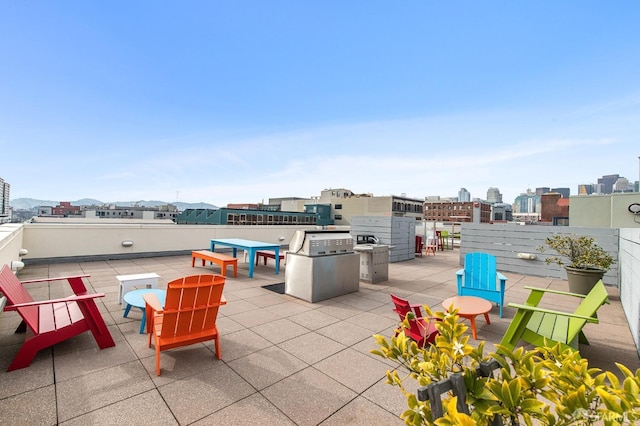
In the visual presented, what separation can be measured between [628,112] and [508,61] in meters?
3.94

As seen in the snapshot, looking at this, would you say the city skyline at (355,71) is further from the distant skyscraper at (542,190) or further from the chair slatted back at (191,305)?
the distant skyscraper at (542,190)

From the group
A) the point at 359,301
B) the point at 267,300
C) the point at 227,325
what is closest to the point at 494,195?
the point at 359,301

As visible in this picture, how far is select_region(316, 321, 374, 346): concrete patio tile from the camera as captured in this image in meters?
3.80

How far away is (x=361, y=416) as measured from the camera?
2.30 m

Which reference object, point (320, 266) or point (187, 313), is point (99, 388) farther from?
point (320, 266)

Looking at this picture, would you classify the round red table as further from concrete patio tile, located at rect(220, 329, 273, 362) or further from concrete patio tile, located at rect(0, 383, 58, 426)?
concrete patio tile, located at rect(0, 383, 58, 426)

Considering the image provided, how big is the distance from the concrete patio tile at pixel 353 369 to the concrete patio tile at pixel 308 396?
10cm

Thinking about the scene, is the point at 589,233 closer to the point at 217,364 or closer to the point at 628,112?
the point at 628,112

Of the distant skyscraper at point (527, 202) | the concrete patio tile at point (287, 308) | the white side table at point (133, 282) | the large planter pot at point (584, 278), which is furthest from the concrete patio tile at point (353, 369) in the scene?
the distant skyscraper at point (527, 202)

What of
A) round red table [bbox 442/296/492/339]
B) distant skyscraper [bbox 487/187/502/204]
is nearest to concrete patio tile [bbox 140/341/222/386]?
round red table [bbox 442/296/492/339]

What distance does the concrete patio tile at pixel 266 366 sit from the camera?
2807 millimetres

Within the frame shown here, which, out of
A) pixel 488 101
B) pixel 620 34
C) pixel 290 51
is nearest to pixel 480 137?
pixel 488 101

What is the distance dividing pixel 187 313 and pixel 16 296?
1.90 m

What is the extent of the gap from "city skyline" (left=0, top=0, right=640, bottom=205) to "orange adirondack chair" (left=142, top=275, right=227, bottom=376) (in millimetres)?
7679
